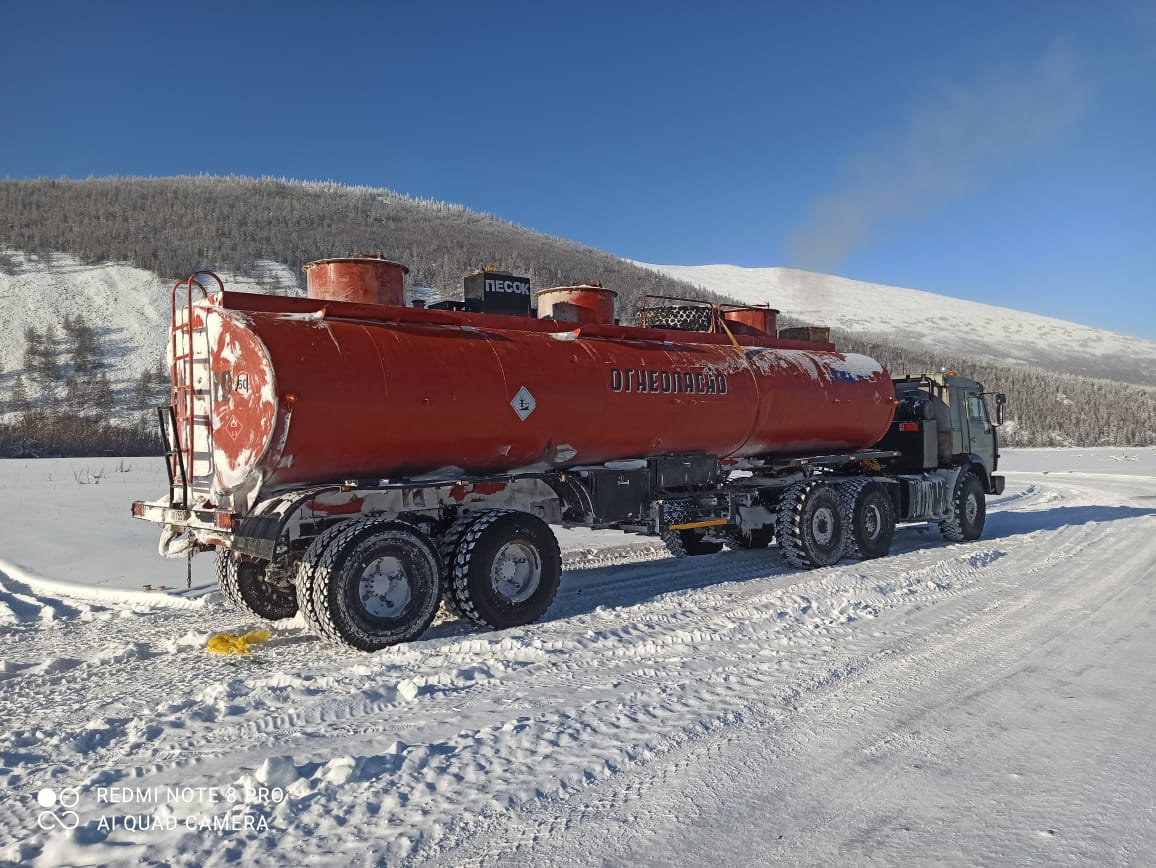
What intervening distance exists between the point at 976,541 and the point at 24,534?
15342 mm

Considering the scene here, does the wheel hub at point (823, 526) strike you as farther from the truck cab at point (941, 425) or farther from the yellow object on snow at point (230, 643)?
the yellow object on snow at point (230, 643)

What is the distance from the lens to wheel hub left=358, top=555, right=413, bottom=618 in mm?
6977

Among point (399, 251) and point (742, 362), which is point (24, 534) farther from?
point (399, 251)

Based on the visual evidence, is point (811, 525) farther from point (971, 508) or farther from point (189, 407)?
point (189, 407)

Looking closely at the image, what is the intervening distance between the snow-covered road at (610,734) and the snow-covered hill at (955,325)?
314 ft

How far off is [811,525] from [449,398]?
19.6 ft

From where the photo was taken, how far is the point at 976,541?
13.6 m

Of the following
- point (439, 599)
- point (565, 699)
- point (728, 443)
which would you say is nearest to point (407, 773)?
point (565, 699)

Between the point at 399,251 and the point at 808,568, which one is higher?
the point at 399,251

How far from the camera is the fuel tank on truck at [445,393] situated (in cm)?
687

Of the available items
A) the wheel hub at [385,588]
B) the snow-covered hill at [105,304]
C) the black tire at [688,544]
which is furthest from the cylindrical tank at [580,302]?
the snow-covered hill at [105,304]

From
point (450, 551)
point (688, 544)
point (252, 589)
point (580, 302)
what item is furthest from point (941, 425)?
point (252, 589)

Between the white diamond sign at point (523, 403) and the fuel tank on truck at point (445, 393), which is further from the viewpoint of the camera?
the white diamond sign at point (523, 403)

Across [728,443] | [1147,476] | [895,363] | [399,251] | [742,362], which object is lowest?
[1147,476]
